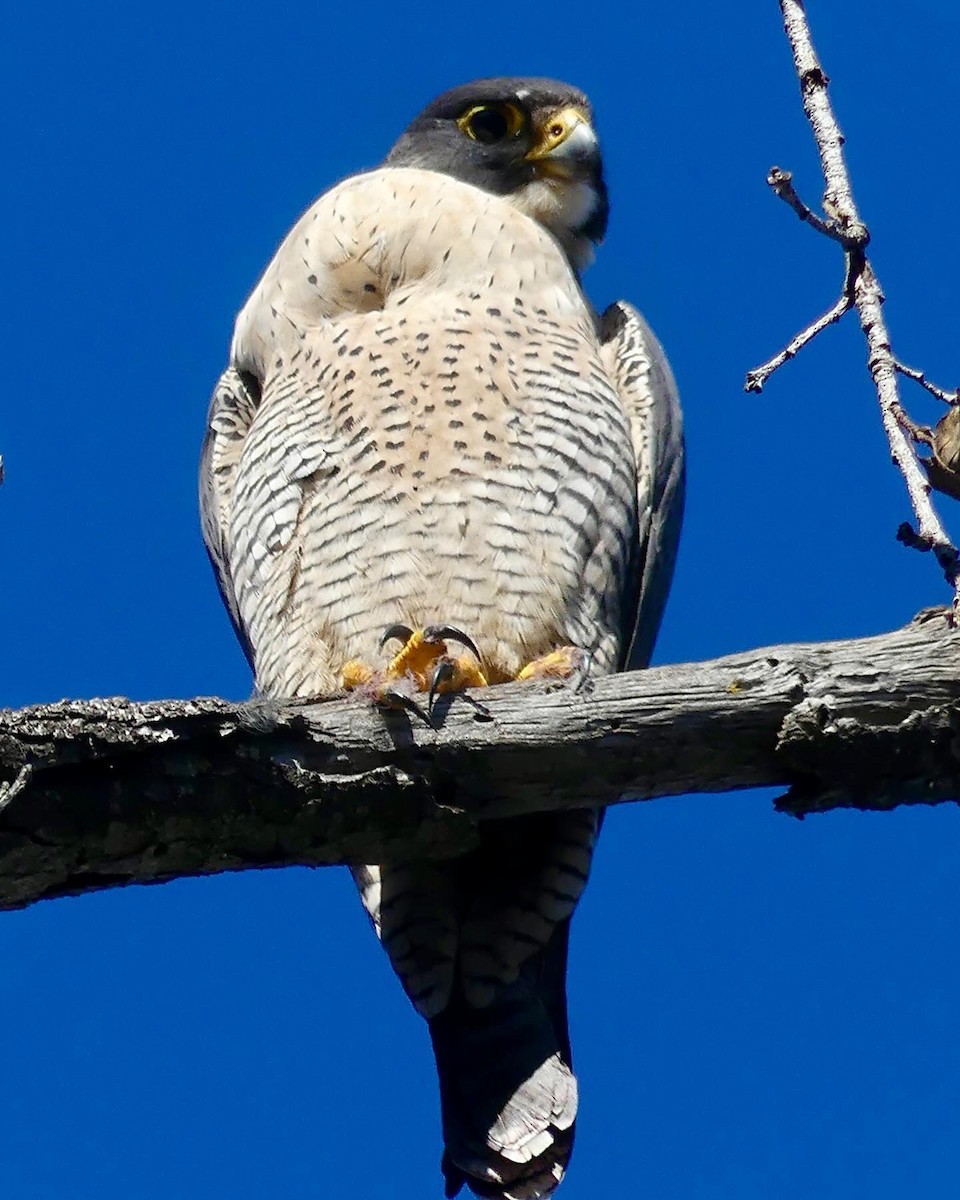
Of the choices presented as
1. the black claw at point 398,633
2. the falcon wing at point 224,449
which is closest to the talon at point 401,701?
the black claw at point 398,633

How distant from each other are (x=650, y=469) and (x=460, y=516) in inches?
31.1

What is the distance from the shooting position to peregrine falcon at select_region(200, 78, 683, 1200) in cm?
404

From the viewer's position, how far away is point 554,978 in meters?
4.26

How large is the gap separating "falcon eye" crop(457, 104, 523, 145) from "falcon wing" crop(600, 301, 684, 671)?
3.11 feet

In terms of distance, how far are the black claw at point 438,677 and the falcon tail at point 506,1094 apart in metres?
0.94

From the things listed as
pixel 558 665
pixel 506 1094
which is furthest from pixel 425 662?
pixel 506 1094

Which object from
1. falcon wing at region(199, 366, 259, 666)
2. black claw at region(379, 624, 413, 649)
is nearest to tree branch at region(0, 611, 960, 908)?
black claw at region(379, 624, 413, 649)

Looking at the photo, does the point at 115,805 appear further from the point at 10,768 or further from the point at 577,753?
Answer: the point at 577,753

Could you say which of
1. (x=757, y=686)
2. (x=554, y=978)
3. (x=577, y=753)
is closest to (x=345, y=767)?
(x=577, y=753)

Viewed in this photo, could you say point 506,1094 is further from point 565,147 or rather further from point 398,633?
point 565,147

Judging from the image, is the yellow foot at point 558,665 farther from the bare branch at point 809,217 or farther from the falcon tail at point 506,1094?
the bare branch at point 809,217

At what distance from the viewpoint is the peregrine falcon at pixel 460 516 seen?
4039 mm

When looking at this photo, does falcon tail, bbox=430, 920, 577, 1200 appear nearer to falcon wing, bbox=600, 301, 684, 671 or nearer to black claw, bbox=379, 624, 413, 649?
black claw, bbox=379, 624, 413, 649

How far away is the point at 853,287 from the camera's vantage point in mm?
3357
